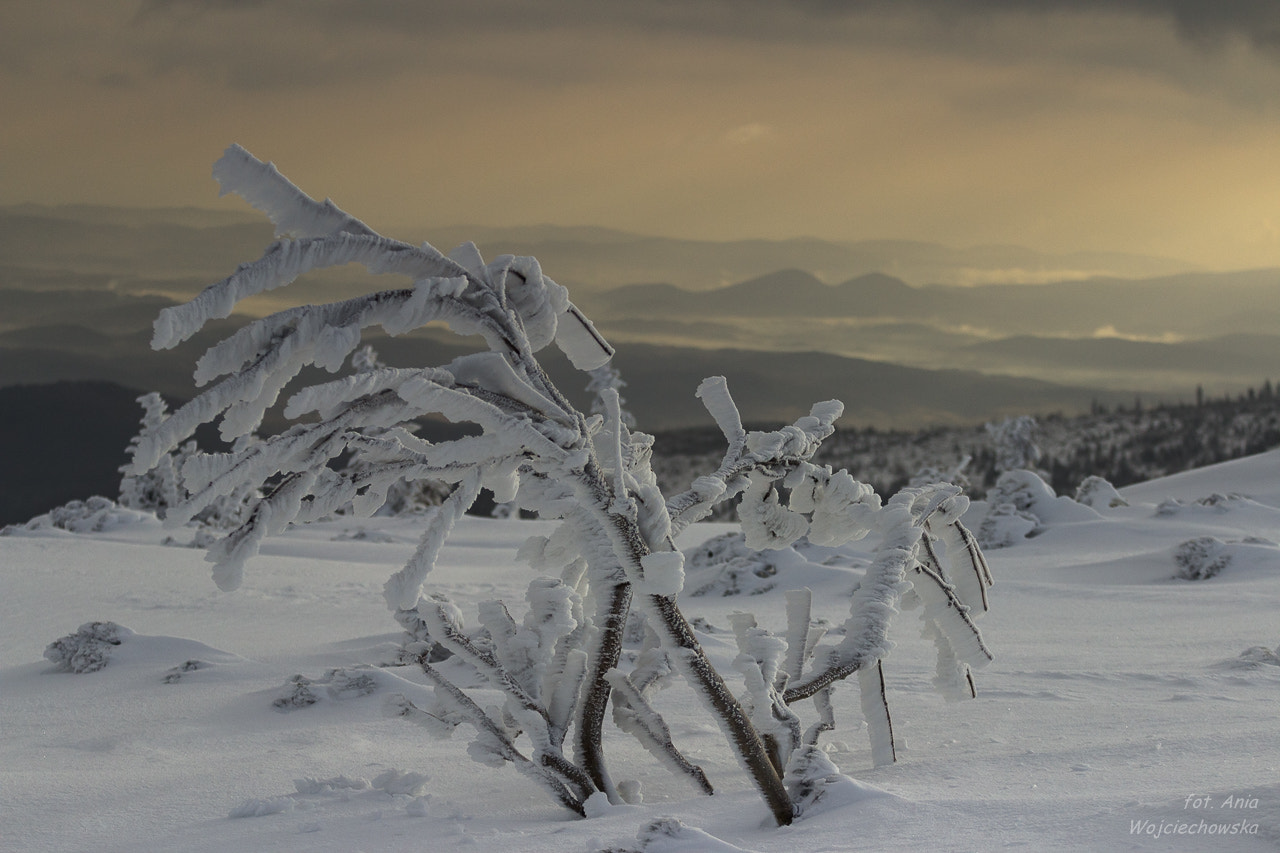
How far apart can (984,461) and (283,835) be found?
54.7 m

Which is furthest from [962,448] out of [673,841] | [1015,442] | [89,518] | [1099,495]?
[673,841]

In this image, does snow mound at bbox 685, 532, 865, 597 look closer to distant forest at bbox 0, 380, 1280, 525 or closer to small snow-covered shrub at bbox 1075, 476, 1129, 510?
small snow-covered shrub at bbox 1075, 476, 1129, 510

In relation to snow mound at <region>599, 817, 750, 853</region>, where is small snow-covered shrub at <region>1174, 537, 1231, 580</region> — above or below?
below

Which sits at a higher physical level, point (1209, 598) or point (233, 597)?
point (1209, 598)

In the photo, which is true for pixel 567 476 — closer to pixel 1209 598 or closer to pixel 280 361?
pixel 280 361

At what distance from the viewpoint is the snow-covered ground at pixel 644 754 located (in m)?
2.44

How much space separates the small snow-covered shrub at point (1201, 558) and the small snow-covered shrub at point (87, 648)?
855cm

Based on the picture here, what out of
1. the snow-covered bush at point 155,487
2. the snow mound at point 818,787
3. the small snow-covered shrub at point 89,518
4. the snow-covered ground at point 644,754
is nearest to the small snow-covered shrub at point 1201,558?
the snow-covered ground at point 644,754

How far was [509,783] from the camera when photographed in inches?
136

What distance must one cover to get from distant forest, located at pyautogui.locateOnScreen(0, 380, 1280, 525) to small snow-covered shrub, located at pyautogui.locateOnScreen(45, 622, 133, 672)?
1115 inches

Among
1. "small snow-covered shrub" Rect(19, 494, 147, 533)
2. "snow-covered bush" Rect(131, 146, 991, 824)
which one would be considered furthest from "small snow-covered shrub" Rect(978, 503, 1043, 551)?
"small snow-covered shrub" Rect(19, 494, 147, 533)

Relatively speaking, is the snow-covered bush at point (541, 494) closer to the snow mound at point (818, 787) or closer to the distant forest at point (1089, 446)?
the snow mound at point (818, 787)

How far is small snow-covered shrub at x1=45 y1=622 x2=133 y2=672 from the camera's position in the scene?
563 cm

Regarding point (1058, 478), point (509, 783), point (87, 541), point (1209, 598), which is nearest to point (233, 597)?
point (87, 541)
